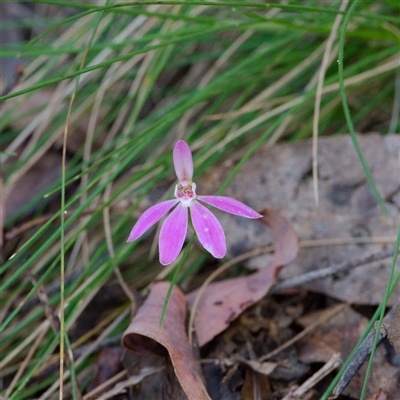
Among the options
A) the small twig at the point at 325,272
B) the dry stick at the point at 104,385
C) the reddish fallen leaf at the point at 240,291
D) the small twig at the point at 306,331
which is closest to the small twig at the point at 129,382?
the dry stick at the point at 104,385

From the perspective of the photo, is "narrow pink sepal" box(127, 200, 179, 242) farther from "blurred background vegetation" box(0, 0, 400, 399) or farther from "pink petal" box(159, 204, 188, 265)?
"blurred background vegetation" box(0, 0, 400, 399)

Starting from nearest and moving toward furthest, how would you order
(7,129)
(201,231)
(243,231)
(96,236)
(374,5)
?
1. (201,231)
2. (243,231)
3. (96,236)
4. (374,5)
5. (7,129)

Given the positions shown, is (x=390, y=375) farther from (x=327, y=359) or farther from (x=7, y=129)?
(x=7, y=129)

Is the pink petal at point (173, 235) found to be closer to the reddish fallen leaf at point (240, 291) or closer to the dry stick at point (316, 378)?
the reddish fallen leaf at point (240, 291)

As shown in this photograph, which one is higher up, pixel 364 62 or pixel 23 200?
pixel 364 62

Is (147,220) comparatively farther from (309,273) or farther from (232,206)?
(309,273)

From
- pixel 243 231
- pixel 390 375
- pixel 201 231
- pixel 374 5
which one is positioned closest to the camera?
pixel 201 231

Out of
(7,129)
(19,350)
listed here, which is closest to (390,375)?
(19,350)
